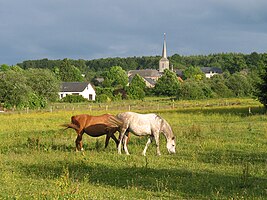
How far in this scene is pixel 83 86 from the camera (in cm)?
10075

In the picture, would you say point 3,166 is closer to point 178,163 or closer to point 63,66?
point 178,163

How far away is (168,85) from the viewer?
98.8 meters

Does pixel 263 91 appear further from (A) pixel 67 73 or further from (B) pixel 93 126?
(A) pixel 67 73

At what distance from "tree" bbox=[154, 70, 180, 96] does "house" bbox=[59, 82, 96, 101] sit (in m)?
16.4

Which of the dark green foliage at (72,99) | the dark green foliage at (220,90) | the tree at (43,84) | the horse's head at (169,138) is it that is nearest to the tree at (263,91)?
the horse's head at (169,138)

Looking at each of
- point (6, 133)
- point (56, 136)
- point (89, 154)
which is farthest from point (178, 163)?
point (6, 133)

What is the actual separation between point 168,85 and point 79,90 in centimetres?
2168

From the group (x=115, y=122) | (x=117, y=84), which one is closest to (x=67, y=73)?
(x=117, y=84)

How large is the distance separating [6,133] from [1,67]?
4324 inches

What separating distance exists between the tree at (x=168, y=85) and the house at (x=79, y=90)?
644 inches

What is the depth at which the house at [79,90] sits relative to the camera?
100m

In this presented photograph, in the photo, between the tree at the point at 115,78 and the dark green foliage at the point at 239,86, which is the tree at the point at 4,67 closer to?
the tree at the point at 115,78

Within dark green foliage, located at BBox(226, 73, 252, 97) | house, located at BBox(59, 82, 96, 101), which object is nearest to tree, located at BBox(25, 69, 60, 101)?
house, located at BBox(59, 82, 96, 101)

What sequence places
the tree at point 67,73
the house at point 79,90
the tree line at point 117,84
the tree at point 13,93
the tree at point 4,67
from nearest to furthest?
the tree at point 13,93
the tree line at point 117,84
the house at point 79,90
the tree at point 4,67
the tree at point 67,73
